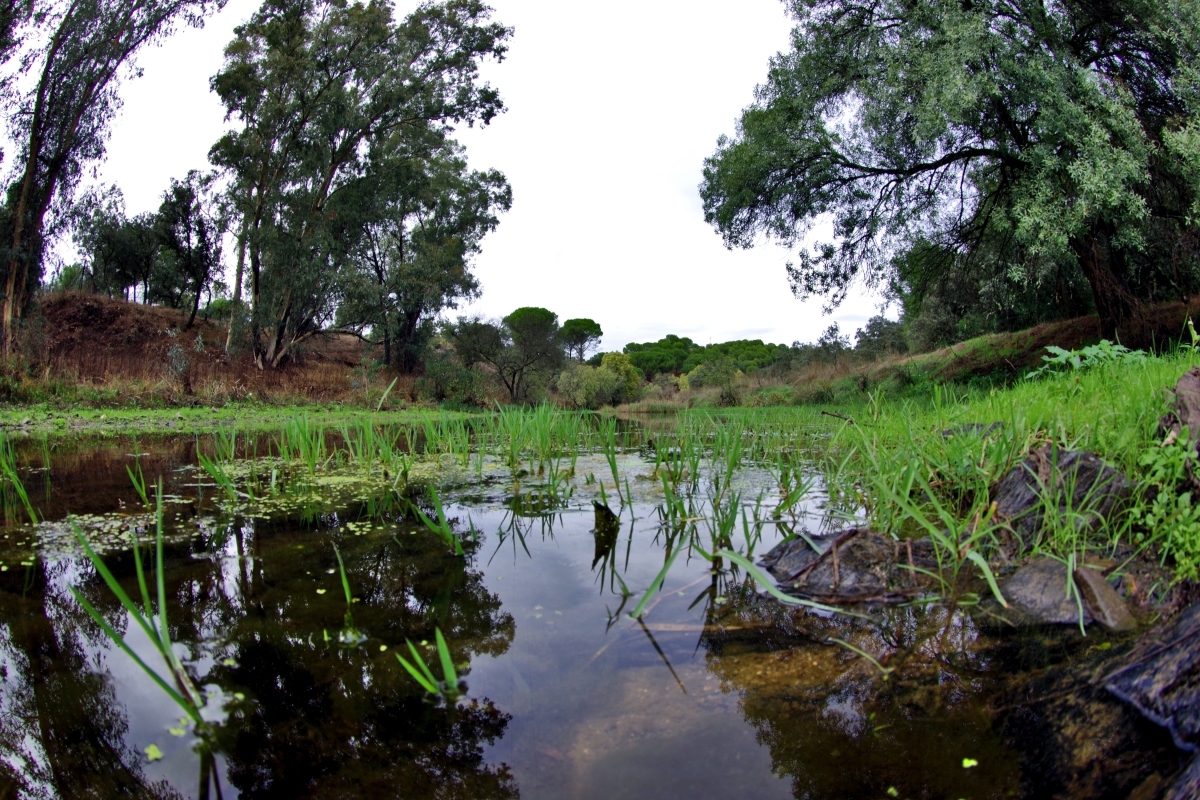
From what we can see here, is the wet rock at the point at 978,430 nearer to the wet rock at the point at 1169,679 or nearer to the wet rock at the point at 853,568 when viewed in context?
the wet rock at the point at 853,568

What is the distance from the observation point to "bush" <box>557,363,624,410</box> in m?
28.0

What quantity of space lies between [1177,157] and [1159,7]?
2134 millimetres

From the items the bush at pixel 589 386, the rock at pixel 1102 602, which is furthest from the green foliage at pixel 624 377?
the rock at pixel 1102 602

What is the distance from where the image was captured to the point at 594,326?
5834 cm

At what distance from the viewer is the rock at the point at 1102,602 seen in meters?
1.70

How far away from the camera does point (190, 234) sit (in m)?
24.2

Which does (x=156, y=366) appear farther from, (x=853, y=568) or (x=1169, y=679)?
(x=1169, y=679)

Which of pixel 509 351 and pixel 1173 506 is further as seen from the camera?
pixel 509 351

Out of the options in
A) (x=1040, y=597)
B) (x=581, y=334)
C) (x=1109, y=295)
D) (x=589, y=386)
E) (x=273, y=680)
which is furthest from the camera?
(x=581, y=334)

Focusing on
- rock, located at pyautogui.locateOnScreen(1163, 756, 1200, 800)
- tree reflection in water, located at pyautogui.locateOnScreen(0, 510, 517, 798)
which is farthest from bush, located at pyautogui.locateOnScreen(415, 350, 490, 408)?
rock, located at pyautogui.locateOnScreen(1163, 756, 1200, 800)

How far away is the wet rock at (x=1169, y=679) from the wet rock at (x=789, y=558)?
92 centimetres

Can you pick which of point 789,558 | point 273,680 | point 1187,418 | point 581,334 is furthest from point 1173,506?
point 581,334

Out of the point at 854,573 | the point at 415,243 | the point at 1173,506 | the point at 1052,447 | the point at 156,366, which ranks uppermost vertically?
the point at 415,243

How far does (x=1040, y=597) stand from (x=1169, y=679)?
26.1 inches
